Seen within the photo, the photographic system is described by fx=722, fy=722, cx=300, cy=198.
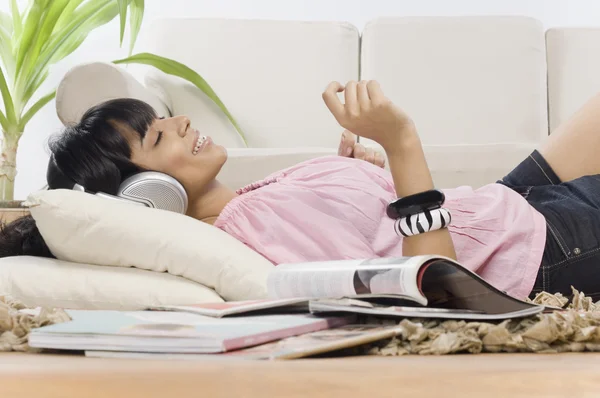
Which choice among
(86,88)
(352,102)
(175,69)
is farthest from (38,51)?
(352,102)

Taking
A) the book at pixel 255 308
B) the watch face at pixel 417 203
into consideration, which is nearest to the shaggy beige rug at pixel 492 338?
the book at pixel 255 308

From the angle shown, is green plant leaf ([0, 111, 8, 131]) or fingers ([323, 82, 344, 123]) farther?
green plant leaf ([0, 111, 8, 131])

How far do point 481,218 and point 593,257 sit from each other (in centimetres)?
19

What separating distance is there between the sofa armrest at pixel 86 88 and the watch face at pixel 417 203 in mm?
1424

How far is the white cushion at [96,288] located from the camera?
1.09 metres

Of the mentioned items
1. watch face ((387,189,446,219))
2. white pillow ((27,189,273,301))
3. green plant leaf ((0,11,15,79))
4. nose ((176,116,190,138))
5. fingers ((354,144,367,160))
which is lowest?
white pillow ((27,189,273,301))

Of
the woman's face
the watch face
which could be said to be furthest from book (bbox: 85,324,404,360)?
the woman's face

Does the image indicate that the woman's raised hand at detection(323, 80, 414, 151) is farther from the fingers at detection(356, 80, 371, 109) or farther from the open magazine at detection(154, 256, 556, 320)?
the open magazine at detection(154, 256, 556, 320)

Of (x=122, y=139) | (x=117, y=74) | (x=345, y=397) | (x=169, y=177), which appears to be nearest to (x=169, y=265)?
(x=169, y=177)

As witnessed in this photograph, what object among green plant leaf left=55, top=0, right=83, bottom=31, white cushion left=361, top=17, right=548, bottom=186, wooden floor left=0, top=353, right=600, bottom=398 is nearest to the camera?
wooden floor left=0, top=353, right=600, bottom=398

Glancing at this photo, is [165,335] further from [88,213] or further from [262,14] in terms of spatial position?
[262,14]

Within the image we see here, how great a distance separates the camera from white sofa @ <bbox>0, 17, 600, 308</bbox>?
2818 millimetres

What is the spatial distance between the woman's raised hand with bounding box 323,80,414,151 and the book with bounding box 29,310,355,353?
544mm

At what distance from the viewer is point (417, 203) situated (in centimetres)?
108
